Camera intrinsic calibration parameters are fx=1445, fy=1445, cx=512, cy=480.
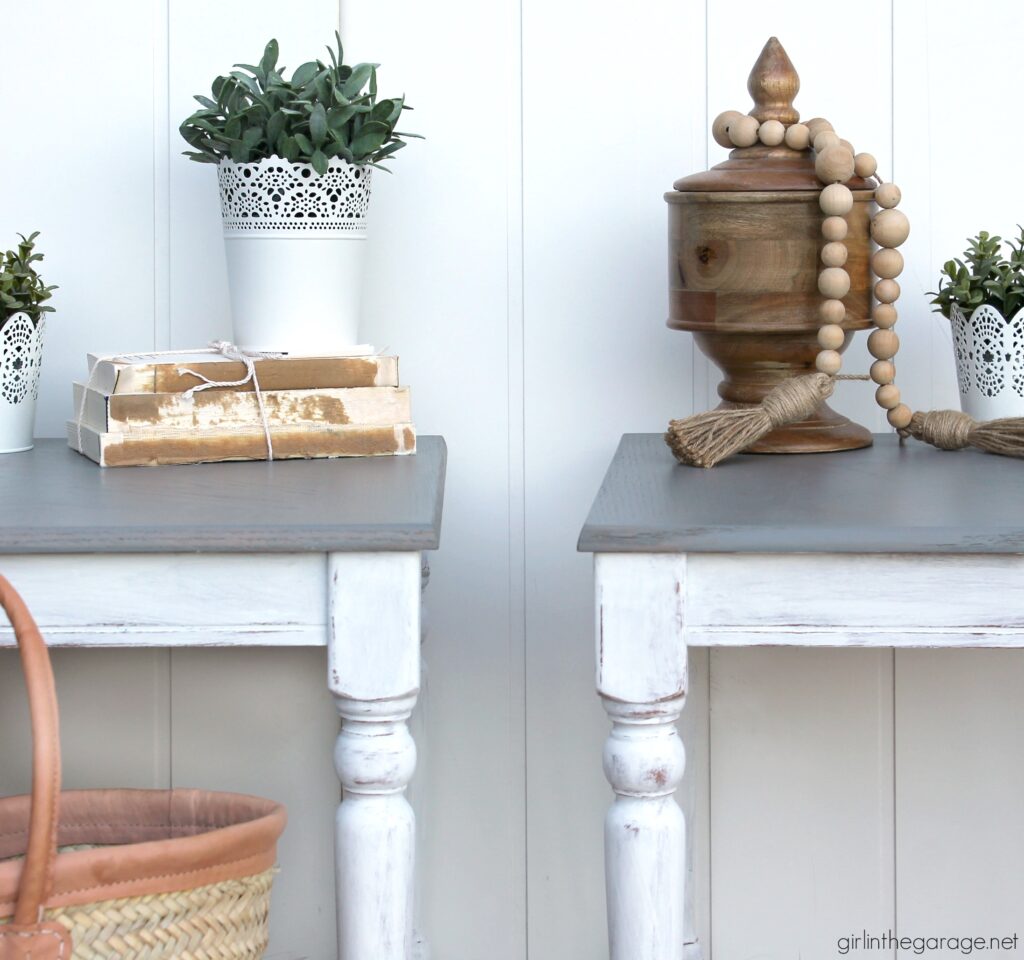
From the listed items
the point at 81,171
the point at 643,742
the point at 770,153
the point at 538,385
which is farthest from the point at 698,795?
the point at 81,171

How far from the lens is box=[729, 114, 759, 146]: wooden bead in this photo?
4.33 ft

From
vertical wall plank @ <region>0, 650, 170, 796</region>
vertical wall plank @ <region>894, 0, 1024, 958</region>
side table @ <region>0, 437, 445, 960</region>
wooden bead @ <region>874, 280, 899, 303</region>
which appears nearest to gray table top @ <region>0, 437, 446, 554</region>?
side table @ <region>0, 437, 445, 960</region>

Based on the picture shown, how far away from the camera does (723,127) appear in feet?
4.41

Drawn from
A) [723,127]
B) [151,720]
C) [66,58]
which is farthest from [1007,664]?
[66,58]

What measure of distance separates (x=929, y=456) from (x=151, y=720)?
34.0 inches

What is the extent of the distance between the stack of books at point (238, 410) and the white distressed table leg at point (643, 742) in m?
0.38

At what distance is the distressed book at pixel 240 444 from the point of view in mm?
1265

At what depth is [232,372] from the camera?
4.22 ft

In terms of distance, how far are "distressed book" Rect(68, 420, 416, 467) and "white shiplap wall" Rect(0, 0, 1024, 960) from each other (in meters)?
0.23

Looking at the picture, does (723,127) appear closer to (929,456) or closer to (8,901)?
(929,456)

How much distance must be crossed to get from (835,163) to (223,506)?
23.7 inches

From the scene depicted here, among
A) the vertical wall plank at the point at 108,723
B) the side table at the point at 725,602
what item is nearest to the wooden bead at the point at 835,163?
the side table at the point at 725,602

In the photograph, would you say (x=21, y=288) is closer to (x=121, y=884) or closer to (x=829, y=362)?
(x=121, y=884)

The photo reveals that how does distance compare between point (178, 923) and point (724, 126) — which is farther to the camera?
point (724, 126)
